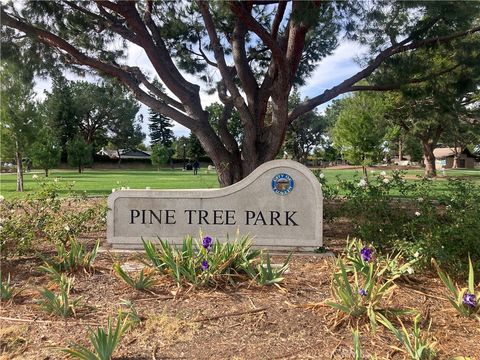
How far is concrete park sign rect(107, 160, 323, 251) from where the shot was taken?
226 inches

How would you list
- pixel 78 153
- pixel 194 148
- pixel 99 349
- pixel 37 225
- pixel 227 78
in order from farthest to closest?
1. pixel 194 148
2. pixel 78 153
3. pixel 227 78
4. pixel 37 225
5. pixel 99 349

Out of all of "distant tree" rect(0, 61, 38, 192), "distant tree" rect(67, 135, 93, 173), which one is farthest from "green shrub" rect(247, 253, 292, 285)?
"distant tree" rect(67, 135, 93, 173)

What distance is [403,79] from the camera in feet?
30.0

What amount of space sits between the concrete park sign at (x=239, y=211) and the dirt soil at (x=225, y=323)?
4.23 ft

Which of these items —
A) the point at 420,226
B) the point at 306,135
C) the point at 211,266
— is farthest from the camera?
the point at 306,135

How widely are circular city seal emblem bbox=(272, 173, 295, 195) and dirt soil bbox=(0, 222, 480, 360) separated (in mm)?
1464

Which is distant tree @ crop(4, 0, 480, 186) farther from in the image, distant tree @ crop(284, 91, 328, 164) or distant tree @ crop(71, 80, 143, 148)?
distant tree @ crop(71, 80, 143, 148)

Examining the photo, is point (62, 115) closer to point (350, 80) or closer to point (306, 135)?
point (306, 135)

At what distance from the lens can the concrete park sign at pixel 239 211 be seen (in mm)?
5734

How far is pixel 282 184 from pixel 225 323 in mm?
2649

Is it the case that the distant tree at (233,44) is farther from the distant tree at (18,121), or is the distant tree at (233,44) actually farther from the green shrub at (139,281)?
the distant tree at (18,121)

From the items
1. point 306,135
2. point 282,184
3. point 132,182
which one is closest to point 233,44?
point 282,184

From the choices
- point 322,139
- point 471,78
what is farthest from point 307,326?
point 322,139

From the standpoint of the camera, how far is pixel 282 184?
5.74 metres
